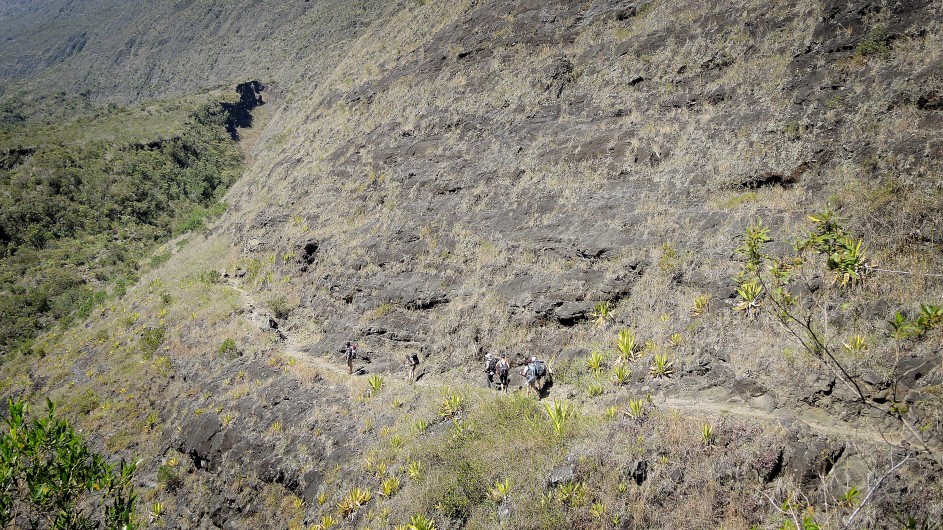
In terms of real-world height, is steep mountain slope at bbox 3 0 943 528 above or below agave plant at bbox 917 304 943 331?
below

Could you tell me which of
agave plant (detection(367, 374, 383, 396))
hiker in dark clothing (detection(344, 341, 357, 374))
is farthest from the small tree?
hiker in dark clothing (detection(344, 341, 357, 374))

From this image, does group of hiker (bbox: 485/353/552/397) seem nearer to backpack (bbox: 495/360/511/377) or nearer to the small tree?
backpack (bbox: 495/360/511/377)

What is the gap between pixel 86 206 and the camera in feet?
136

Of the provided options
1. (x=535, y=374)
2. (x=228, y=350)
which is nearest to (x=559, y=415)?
(x=535, y=374)

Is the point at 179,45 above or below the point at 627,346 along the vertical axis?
above

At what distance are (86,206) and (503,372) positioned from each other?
4816 cm

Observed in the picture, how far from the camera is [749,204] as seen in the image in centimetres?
1248

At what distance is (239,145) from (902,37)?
67.8 meters

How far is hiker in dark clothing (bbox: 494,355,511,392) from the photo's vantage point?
11594 millimetres

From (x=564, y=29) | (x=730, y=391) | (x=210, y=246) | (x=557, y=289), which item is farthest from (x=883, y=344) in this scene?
(x=210, y=246)

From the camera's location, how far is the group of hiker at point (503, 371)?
10883 millimetres

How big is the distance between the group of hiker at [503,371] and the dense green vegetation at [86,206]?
26.4 metres

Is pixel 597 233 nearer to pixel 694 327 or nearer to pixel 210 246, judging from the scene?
pixel 694 327

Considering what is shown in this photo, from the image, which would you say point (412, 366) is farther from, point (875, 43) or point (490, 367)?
point (875, 43)
